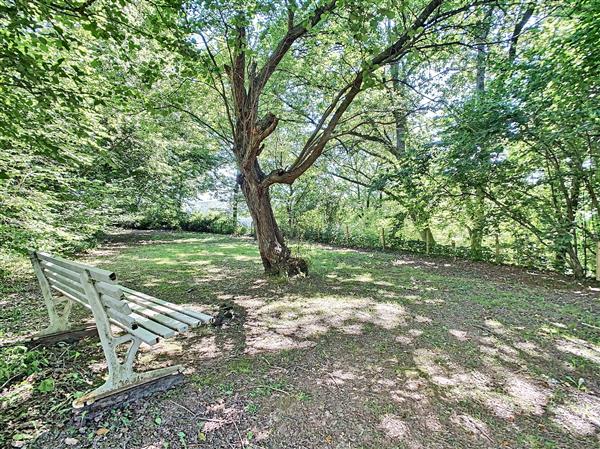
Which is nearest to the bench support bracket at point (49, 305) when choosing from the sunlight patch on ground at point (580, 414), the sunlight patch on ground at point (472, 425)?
the sunlight patch on ground at point (472, 425)

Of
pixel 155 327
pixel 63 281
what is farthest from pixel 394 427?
pixel 63 281

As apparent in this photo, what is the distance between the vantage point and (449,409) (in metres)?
2.21

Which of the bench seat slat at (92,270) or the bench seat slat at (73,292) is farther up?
the bench seat slat at (92,270)

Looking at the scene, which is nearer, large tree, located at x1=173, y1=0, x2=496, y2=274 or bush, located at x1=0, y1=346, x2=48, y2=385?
bush, located at x1=0, y1=346, x2=48, y2=385

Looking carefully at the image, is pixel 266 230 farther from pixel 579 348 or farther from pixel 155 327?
pixel 579 348

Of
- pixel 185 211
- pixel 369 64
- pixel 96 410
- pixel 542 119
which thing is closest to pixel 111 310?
pixel 96 410

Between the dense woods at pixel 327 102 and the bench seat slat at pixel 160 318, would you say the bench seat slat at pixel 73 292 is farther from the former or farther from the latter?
the dense woods at pixel 327 102

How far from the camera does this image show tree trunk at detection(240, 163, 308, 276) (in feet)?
19.5

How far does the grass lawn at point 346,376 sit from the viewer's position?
6.46 ft

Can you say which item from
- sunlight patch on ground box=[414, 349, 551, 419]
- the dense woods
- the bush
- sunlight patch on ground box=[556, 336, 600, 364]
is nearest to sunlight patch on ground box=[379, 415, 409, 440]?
sunlight patch on ground box=[414, 349, 551, 419]

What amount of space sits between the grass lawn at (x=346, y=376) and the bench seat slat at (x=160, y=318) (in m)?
0.56

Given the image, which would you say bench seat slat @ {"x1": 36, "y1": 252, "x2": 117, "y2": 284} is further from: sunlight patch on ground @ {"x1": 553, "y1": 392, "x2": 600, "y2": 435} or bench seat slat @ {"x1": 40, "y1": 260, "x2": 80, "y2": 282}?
sunlight patch on ground @ {"x1": 553, "y1": 392, "x2": 600, "y2": 435}

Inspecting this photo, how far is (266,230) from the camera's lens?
5.97 m

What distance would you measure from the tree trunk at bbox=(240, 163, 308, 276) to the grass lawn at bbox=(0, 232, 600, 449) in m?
0.98
